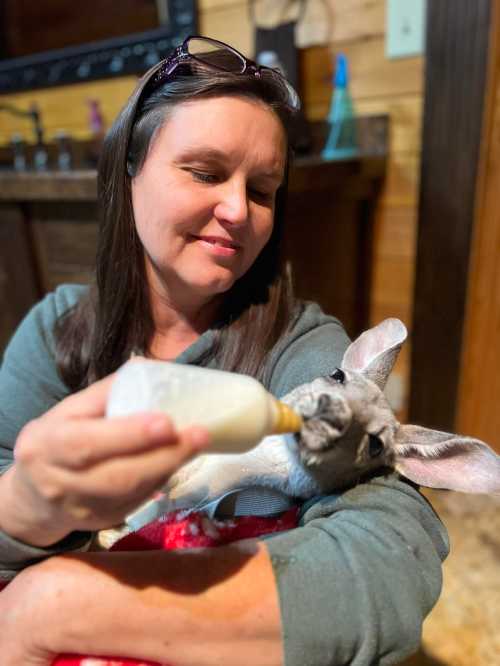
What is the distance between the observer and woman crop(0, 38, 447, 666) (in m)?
0.44

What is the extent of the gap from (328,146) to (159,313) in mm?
1018

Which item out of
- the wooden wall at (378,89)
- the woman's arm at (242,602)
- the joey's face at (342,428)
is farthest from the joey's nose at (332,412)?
the wooden wall at (378,89)

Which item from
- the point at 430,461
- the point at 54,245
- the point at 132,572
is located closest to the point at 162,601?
the point at 132,572

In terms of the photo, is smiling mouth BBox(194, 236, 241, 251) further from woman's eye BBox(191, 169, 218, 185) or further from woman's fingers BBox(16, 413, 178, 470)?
woman's fingers BBox(16, 413, 178, 470)

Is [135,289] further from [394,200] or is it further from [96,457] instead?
[394,200]

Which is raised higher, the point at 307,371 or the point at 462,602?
the point at 307,371

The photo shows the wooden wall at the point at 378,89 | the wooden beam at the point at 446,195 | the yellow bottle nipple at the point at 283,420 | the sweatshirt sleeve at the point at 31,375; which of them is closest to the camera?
the yellow bottle nipple at the point at 283,420

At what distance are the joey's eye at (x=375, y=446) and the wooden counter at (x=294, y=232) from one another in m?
0.83

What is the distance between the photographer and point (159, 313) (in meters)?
0.98

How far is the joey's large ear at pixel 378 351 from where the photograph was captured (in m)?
0.75

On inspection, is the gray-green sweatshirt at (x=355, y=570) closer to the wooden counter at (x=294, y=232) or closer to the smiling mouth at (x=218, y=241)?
the smiling mouth at (x=218, y=241)

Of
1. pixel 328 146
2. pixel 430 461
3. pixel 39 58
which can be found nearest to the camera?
pixel 430 461

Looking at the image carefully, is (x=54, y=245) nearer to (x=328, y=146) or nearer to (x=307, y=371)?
(x=328, y=146)

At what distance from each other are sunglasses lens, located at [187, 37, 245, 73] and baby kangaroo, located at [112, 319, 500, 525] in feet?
1.48
